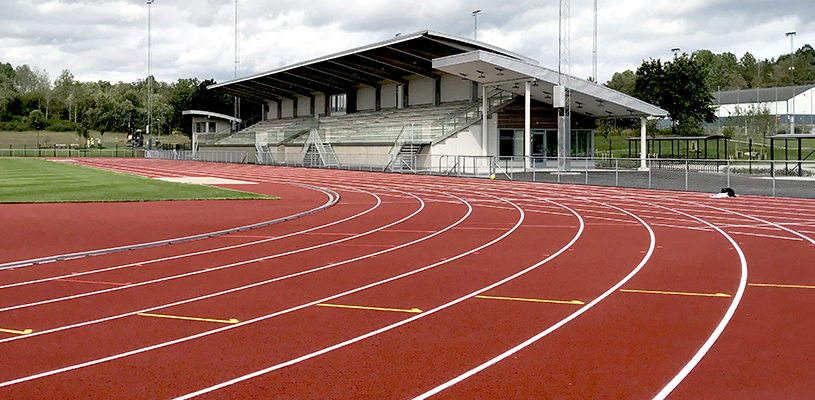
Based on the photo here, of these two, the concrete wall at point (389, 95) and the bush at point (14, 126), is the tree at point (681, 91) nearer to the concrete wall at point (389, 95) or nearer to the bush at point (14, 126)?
the concrete wall at point (389, 95)

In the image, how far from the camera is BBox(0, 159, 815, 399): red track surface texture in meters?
5.44

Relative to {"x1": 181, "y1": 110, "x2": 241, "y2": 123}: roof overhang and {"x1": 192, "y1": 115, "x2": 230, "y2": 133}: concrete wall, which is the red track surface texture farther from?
{"x1": 192, "y1": 115, "x2": 230, "y2": 133}: concrete wall

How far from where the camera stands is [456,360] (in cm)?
596

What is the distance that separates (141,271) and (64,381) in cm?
472

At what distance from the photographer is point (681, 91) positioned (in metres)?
60.8

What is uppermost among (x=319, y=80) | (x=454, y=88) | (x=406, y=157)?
(x=319, y=80)

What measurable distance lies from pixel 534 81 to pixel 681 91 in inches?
1138

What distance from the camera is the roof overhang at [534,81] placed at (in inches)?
1441

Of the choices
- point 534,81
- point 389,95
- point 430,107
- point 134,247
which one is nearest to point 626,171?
point 534,81

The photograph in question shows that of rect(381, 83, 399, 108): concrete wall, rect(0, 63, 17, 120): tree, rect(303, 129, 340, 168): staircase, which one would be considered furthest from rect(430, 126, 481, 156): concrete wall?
rect(0, 63, 17, 120): tree

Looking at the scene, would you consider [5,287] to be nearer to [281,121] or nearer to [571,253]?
[571,253]

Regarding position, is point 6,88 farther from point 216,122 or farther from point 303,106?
point 303,106

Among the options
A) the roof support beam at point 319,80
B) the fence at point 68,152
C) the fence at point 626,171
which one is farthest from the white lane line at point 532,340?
the fence at point 68,152

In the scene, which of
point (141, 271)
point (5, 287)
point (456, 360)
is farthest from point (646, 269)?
Answer: point (5, 287)
